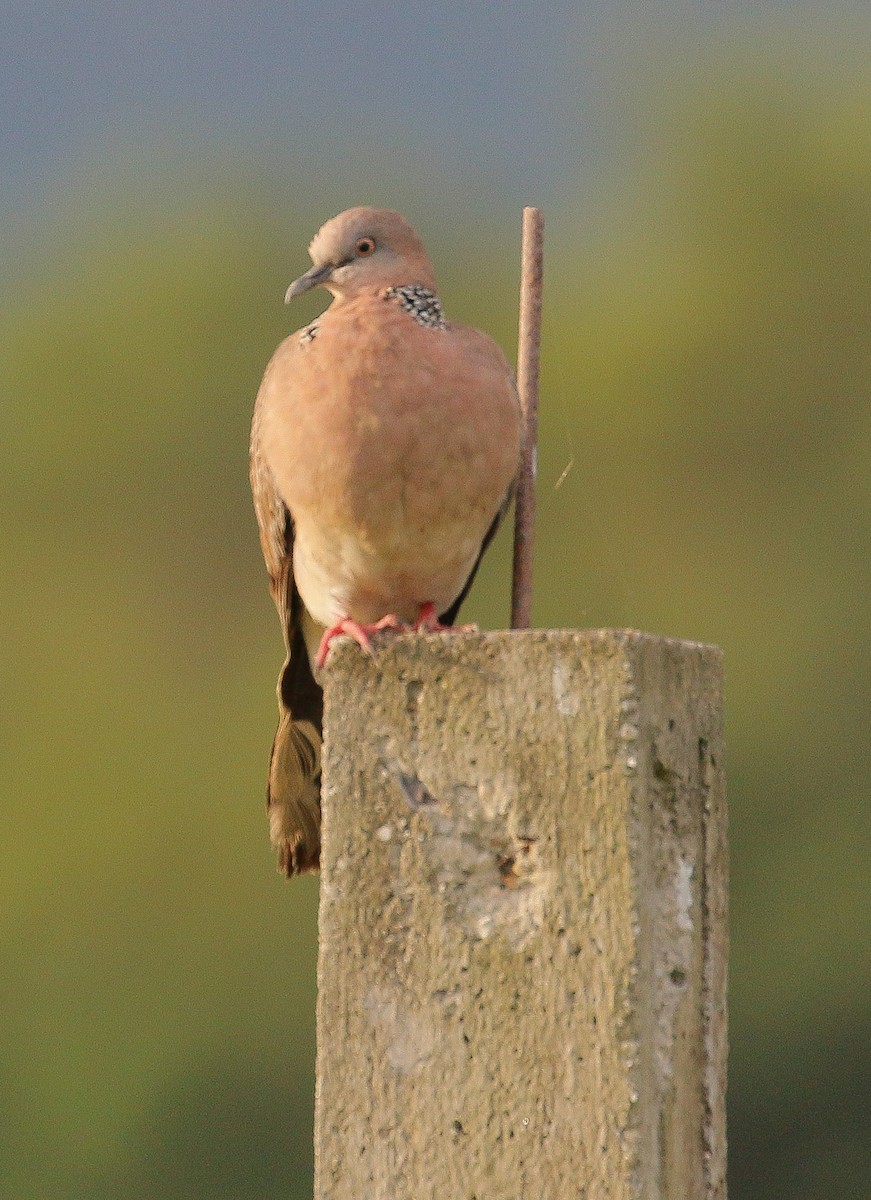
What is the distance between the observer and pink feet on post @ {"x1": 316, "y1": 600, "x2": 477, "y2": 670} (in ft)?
9.82

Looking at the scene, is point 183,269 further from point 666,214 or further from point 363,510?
point 363,510

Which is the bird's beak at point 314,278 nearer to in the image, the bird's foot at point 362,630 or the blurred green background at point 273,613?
the bird's foot at point 362,630

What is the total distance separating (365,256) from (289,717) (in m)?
0.99

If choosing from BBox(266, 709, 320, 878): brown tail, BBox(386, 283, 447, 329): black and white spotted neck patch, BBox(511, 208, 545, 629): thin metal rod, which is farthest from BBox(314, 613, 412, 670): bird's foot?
BBox(386, 283, 447, 329): black and white spotted neck patch

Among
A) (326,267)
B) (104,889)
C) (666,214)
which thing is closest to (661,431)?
(666,214)

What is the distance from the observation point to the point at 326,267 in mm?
4254

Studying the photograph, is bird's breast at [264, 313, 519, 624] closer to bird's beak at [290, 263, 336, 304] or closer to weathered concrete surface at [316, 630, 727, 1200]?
bird's beak at [290, 263, 336, 304]

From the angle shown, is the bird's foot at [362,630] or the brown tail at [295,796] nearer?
the bird's foot at [362,630]

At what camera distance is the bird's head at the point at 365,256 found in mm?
4148

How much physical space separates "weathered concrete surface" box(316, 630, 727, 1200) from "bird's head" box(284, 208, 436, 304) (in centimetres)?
145

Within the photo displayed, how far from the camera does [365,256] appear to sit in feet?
13.8

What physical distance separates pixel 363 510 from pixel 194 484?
79.7 ft

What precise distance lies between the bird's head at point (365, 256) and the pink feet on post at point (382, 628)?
681 mm

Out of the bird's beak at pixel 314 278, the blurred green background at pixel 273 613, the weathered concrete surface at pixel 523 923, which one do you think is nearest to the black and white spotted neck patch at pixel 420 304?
the bird's beak at pixel 314 278
